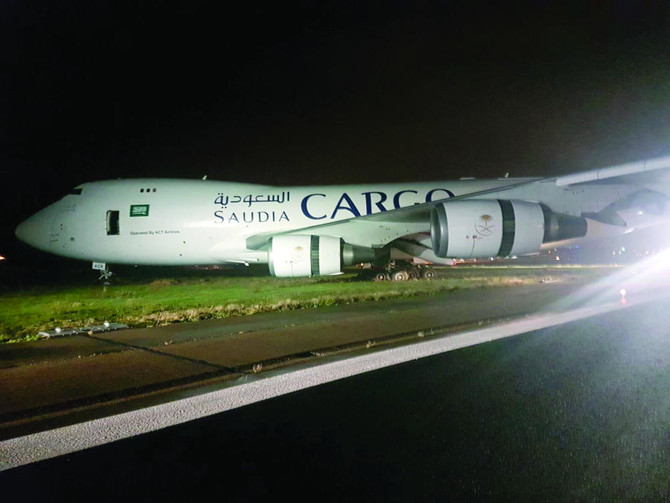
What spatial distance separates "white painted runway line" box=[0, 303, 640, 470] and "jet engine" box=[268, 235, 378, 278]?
593 centimetres

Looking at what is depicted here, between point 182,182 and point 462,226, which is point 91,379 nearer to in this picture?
point 462,226

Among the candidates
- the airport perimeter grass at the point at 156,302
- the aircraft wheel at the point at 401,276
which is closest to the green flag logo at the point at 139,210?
the airport perimeter grass at the point at 156,302

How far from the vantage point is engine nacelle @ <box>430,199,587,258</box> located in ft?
36.0

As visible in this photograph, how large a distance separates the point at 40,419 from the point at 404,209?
9.88 m

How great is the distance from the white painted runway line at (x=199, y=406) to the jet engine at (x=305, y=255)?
593 cm

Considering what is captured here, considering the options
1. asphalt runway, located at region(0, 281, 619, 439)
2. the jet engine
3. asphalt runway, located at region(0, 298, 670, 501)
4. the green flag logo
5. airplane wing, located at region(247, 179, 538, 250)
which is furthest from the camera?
the green flag logo

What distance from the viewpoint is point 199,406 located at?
3793 millimetres

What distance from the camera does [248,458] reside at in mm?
2842

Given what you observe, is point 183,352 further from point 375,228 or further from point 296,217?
A: point 375,228

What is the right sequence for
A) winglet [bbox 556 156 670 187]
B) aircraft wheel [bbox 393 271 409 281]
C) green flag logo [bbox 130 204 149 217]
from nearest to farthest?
winglet [bbox 556 156 670 187] < green flag logo [bbox 130 204 149 217] < aircraft wheel [bbox 393 271 409 281]

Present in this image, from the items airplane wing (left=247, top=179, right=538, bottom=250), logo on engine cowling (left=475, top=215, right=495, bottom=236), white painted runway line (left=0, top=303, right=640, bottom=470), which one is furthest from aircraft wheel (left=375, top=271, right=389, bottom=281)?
white painted runway line (left=0, top=303, right=640, bottom=470)

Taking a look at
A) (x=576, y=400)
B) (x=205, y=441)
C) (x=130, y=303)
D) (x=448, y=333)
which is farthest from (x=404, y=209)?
(x=205, y=441)

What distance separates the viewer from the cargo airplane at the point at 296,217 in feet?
39.4

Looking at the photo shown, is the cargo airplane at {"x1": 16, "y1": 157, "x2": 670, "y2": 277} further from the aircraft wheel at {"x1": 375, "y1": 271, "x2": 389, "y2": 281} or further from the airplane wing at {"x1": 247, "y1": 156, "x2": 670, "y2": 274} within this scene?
the aircraft wheel at {"x1": 375, "y1": 271, "x2": 389, "y2": 281}
